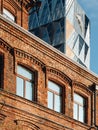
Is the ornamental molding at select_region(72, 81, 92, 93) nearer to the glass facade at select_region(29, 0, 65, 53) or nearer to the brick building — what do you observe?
the brick building

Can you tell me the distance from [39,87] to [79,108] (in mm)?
4549

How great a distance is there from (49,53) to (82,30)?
288ft

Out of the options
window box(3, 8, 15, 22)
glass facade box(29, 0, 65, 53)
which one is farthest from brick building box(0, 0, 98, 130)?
glass facade box(29, 0, 65, 53)

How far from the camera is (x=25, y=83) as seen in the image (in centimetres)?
2639

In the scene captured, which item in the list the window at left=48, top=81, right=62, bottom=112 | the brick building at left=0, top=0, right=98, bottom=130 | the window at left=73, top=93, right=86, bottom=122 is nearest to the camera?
the brick building at left=0, top=0, right=98, bottom=130

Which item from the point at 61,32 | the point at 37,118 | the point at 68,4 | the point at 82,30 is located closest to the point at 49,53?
the point at 37,118

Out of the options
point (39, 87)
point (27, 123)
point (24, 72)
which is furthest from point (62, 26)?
point (27, 123)

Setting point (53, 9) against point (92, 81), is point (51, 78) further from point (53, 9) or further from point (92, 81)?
point (53, 9)

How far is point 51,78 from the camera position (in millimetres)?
28266

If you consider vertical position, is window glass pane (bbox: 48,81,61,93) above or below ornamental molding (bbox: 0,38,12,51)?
below

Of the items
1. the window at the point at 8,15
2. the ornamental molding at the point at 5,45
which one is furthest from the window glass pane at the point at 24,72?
the window at the point at 8,15

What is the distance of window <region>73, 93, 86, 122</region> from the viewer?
3018cm

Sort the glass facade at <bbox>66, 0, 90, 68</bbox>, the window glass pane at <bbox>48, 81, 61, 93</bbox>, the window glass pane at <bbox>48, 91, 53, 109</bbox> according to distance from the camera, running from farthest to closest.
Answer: the glass facade at <bbox>66, 0, 90, 68</bbox>, the window glass pane at <bbox>48, 81, 61, 93</bbox>, the window glass pane at <bbox>48, 91, 53, 109</bbox>

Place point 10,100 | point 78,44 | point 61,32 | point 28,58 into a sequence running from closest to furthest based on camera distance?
1. point 10,100
2. point 28,58
3. point 61,32
4. point 78,44
